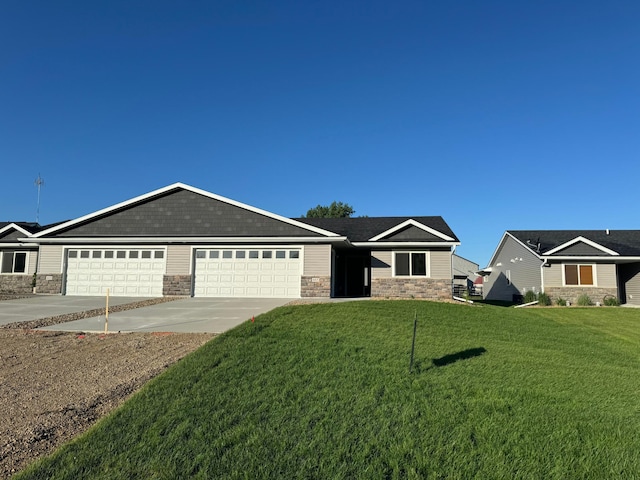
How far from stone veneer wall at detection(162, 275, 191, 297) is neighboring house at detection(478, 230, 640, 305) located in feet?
63.0

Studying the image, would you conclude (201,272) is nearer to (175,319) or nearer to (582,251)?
(175,319)

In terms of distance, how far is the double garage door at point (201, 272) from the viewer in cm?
1836

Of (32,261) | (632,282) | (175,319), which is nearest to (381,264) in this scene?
(175,319)

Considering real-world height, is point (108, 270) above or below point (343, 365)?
above

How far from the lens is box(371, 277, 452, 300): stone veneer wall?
19.1 meters

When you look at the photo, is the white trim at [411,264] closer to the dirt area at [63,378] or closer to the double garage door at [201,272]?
the double garage door at [201,272]

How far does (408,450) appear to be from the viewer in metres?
3.85

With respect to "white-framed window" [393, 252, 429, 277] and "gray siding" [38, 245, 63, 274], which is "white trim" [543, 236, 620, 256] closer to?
"white-framed window" [393, 252, 429, 277]

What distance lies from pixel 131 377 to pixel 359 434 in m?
3.68

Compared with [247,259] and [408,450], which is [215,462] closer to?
[408,450]

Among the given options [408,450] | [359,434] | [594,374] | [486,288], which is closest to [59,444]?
[359,434]

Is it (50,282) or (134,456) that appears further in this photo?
(50,282)

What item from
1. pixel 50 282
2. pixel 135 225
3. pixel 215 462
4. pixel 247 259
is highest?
pixel 135 225

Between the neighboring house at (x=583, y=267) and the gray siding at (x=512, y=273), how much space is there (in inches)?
2.3
